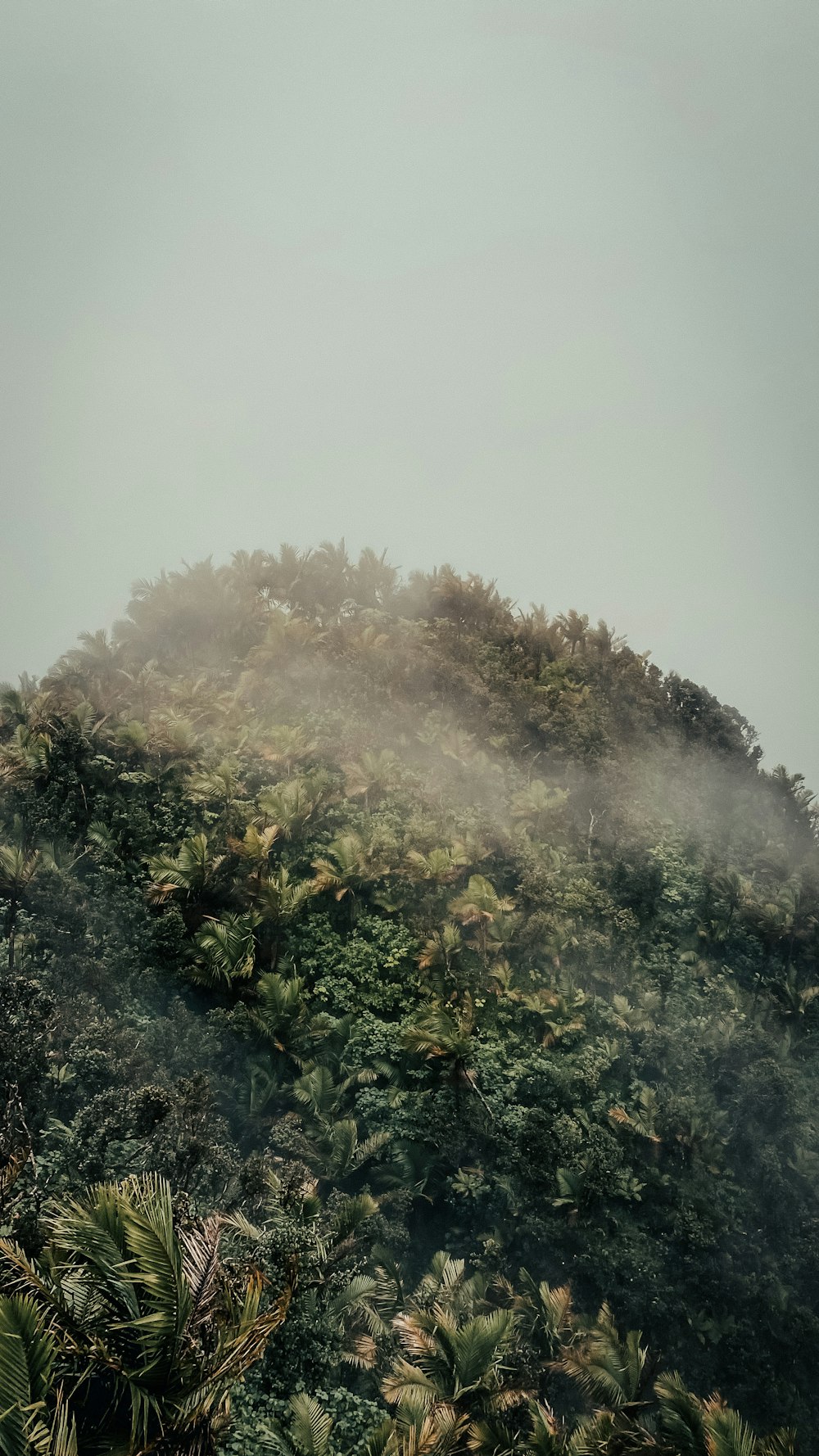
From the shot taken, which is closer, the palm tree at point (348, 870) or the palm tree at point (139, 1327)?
the palm tree at point (139, 1327)

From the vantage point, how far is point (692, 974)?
14.1 m

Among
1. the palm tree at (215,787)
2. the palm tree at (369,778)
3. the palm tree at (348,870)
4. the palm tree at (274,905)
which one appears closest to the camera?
the palm tree at (274,905)

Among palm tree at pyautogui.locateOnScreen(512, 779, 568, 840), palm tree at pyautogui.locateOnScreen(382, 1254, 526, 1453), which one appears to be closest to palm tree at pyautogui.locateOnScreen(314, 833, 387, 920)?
palm tree at pyautogui.locateOnScreen(512, 779, 568, 840)

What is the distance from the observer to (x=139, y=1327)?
468 cm

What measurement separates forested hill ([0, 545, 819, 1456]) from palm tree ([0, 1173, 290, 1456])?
3 cm

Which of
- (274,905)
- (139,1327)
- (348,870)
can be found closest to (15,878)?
(274,905)

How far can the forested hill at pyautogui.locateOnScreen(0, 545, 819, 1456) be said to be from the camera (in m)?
6.39

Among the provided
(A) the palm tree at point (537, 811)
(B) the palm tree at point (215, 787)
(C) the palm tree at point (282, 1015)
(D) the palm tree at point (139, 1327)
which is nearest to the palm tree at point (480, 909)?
(A) the palm tree at point (537, 811)

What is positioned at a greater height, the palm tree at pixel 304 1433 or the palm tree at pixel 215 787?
the palm tree at pixel 215 787

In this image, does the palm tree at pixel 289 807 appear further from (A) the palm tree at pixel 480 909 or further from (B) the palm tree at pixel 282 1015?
(A) the palm tree at pixel 480 909

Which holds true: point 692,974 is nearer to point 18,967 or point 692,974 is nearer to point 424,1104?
point 424,1104

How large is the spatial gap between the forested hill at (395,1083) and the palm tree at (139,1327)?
3 cm

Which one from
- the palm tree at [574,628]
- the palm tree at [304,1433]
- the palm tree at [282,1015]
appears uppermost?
the palm tree at [574,628]

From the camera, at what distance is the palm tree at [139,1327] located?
459cm
